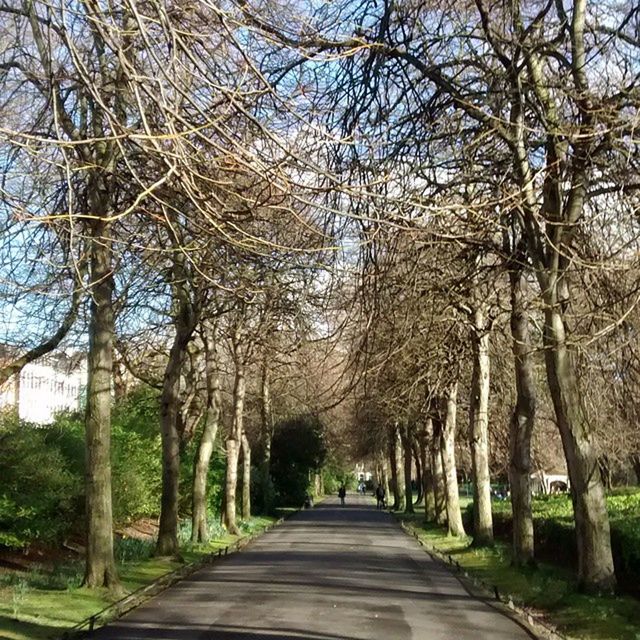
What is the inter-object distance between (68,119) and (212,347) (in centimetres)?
1528

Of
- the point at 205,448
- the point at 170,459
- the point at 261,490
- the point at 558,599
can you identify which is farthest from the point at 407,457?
the point at 558,599

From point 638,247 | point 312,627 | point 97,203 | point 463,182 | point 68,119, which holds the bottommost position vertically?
point 312,627

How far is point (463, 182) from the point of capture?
1268 cm

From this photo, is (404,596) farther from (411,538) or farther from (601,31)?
(411,538)

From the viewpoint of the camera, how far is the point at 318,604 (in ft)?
52.1

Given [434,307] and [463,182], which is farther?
[434,307]

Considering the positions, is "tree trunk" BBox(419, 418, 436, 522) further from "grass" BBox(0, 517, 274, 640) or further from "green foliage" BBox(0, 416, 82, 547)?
"green foliage" BBox(0, 416, 82, 547)

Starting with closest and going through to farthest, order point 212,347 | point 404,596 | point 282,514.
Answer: point 404,596 → point 212,347 → point 282,514

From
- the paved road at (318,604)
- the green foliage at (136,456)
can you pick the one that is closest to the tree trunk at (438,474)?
the green foliage at (136,456)

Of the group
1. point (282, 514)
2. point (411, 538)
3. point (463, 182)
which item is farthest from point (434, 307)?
point (282, 514)

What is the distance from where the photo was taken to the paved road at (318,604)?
1298 centimetres

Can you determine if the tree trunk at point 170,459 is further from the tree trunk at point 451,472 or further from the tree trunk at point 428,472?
the tree trunk at point 428,472

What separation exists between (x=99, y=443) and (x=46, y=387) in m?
33.8

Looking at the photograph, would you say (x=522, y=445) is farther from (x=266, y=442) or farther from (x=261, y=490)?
(x=261, y=490)
